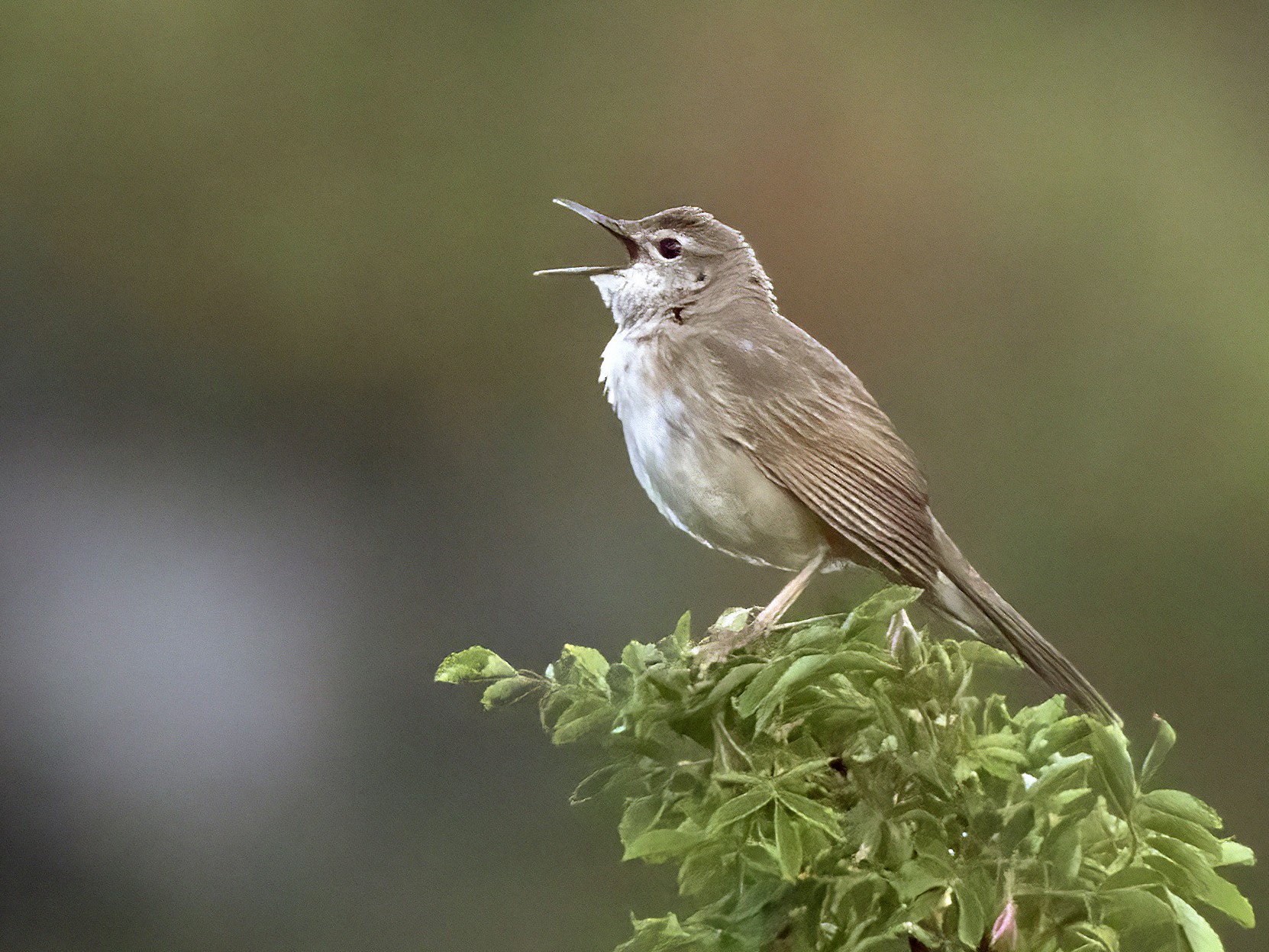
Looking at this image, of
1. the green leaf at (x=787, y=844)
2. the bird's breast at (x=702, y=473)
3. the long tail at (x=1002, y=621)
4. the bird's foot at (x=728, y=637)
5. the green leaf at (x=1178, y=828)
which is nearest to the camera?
the green leaf at (x=787, y=844)

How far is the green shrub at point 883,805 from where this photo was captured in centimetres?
119

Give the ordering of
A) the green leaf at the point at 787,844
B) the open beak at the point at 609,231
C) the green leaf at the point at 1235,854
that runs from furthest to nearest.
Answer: the open beak at the point at 609,231
the green leaf at the point at 1235,854
the green leaf at the point at 787,844

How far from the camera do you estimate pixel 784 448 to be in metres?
1.99

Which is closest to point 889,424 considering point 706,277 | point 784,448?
point 784,448

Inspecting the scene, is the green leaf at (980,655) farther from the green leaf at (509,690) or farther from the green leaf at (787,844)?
the green leaf at (509,690)

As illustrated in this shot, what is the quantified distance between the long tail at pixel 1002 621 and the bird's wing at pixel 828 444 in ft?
0.18

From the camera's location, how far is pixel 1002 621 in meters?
1.93

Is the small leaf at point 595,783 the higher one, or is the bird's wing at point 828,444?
the bird's wing at point 828,444

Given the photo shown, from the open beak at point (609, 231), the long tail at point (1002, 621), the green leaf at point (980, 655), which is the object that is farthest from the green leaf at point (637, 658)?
the open beak at point (609, 231)

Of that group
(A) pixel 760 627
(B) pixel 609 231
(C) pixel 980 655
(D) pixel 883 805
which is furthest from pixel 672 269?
(D) pixel 883 805

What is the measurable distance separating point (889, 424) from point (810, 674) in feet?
3.15

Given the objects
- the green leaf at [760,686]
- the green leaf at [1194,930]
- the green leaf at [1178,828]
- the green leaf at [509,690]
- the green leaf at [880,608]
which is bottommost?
the green leaf at [1194,930]

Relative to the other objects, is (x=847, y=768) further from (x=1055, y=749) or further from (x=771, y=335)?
(x=771, y=335)

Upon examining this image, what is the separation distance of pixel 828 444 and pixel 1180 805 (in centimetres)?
89
